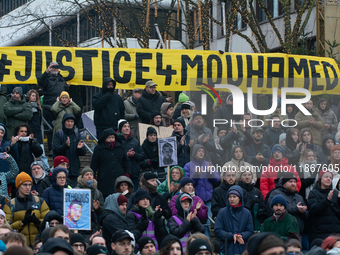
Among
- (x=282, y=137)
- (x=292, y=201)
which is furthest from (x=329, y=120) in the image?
(x=292, y=201)

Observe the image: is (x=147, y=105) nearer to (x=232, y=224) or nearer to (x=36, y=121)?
(x=36, y=121)

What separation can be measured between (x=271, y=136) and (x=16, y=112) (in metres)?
5.30

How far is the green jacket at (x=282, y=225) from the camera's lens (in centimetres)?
965

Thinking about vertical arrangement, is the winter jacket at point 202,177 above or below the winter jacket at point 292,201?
above

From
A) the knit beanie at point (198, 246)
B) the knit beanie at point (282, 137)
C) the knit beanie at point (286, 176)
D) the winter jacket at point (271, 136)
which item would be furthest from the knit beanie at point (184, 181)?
the knit beanie at point (282, 137)

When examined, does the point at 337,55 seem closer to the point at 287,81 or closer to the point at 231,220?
the point at 287,81

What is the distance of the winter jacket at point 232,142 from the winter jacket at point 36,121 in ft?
13.2

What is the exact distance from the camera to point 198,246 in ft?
23.5

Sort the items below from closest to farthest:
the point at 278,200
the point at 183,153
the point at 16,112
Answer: the point at 278,200, the point at 183,153, the point at 16,112

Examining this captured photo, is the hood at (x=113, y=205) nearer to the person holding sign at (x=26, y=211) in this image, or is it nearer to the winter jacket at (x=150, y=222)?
the winter jacket at (x=150, y=222)

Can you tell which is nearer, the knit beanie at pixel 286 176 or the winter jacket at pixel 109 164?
the knit beanie at pixel 286 176

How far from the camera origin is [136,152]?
12164 millimetres

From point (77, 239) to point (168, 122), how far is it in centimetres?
568

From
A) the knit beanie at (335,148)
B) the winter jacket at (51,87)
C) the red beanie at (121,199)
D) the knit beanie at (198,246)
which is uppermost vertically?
the winter jacket at (51,87)
